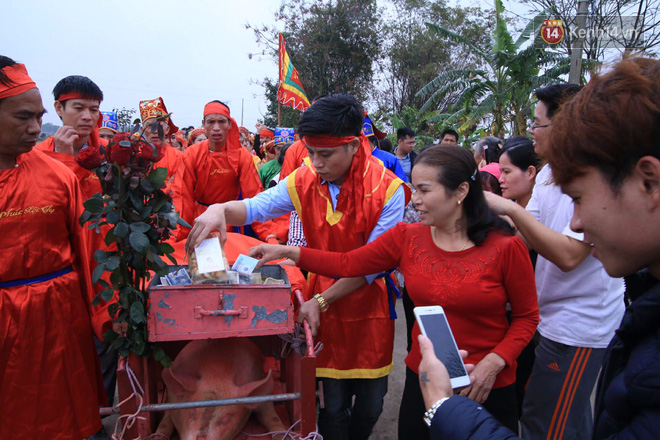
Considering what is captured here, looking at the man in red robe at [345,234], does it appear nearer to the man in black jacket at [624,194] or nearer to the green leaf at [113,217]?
the green leaf at [113,217]

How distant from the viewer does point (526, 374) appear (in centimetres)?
309

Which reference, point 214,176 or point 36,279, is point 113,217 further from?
point 214,176

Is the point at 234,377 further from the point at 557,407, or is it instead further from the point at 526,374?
the point at 526,374

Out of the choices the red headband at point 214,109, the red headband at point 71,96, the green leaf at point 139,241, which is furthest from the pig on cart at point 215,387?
the red headband at point 214,109

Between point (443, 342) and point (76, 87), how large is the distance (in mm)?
3187

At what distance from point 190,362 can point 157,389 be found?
0.29 m

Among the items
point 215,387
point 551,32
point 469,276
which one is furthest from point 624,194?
point 551,32

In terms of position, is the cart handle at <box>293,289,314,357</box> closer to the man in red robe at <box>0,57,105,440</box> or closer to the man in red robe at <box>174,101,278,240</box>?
the man in red robe at <box>0,57,105,440</box>

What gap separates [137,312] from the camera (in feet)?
6.49

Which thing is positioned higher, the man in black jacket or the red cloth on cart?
the man in black jacket

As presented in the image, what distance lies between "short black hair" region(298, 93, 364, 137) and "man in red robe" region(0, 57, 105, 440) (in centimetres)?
126

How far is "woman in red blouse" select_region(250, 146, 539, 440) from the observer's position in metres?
2.03

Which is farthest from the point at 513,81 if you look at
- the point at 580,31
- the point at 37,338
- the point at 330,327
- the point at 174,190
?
the point at 37,338

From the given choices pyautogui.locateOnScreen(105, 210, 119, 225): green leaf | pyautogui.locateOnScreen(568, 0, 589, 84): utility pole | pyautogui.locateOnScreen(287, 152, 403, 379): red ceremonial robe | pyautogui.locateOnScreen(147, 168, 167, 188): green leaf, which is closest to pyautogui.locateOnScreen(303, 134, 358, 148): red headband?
pyautogui.locateOnScreen(287, 152, 403, 379): red ceremonial robe
